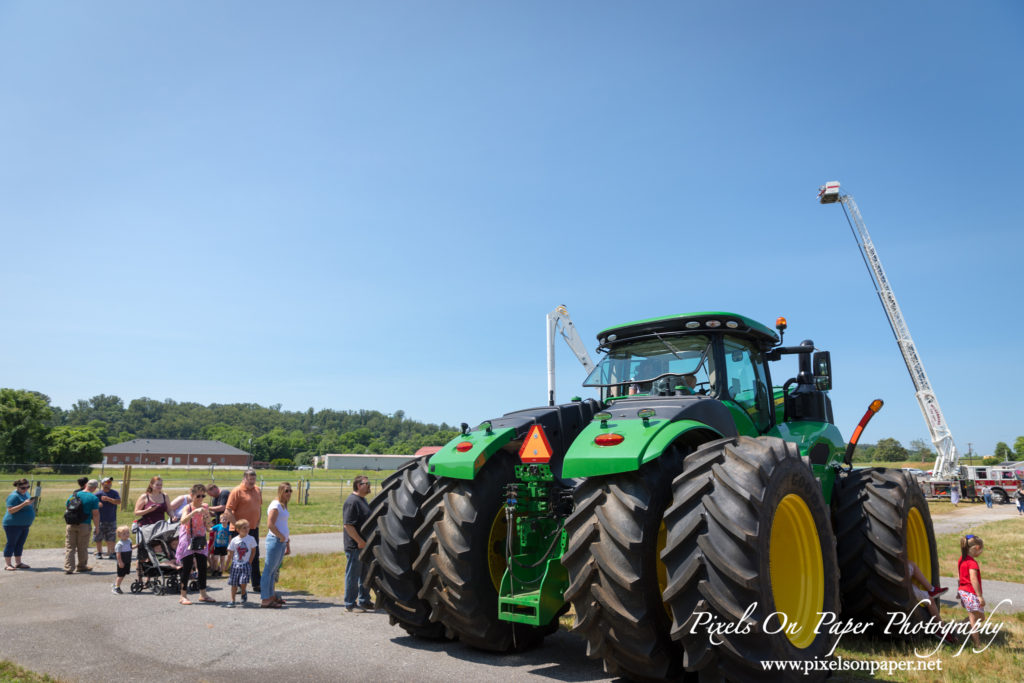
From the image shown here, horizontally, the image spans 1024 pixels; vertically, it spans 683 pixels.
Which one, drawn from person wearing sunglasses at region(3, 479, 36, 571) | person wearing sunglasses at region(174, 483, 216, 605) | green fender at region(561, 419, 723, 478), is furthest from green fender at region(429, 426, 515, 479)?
person wearing sunglasses at region(3, 479, 36, 571)

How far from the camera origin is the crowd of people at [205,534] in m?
8.51

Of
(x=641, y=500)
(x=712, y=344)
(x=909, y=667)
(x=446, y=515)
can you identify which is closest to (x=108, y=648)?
(x=446, y=515)

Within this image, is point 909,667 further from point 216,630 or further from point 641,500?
point 216,630

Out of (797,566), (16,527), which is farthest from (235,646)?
(16,527)

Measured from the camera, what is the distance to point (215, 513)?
10664mm

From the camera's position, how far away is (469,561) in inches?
210


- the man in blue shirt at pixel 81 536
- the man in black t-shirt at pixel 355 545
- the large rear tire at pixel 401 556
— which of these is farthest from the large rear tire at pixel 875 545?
the man in blue shirt at pixel 81 536

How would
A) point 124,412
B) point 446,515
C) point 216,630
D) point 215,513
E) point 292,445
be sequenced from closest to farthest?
point 446,515, point 216,630, point 215,513, point 292,445, point 124,412

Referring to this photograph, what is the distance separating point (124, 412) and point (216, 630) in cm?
20772

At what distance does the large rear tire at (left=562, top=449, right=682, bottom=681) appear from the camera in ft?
13.5

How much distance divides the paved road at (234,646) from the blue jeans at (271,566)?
9.5 inches

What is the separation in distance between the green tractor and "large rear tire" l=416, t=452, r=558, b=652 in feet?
0.05

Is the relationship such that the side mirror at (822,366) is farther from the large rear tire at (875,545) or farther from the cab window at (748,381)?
the large rear tire at (875,545)

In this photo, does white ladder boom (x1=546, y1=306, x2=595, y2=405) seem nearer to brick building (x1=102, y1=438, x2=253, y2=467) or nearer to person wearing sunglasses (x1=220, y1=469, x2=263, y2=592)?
person wearing sunglasses (x1=220, y1=469, x2=263, y2=592)
